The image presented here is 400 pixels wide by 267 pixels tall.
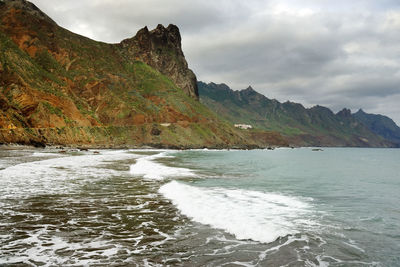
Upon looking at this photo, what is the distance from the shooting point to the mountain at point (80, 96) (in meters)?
78.8

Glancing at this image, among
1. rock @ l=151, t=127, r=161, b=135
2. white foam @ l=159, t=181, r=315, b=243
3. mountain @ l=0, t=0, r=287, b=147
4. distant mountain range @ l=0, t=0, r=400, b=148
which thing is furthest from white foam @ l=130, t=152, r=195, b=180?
rock @ l=151, t=127, r=161, b=135

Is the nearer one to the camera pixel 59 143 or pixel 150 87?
pixel 59 143

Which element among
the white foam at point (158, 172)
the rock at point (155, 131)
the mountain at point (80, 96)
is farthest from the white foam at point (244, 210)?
the rock at point (155, 131)

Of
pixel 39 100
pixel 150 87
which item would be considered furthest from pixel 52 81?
pixel 150 87

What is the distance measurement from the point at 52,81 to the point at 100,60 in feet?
196

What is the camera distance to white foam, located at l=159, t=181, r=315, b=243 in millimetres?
10023

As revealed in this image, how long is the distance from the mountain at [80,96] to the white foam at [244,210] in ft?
210

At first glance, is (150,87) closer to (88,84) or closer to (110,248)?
(88,84)

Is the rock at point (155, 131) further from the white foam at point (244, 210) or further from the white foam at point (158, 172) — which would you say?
the white foam at point (244, 210)

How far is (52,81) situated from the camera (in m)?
105

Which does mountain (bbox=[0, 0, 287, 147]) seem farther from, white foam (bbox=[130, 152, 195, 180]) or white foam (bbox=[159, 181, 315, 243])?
white foam (bbox=[159, 181, 315, 243])

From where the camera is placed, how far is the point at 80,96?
135375 mm

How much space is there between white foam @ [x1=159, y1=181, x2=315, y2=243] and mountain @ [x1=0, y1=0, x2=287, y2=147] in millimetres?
64089

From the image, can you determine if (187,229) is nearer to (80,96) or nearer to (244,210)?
(244,210)
